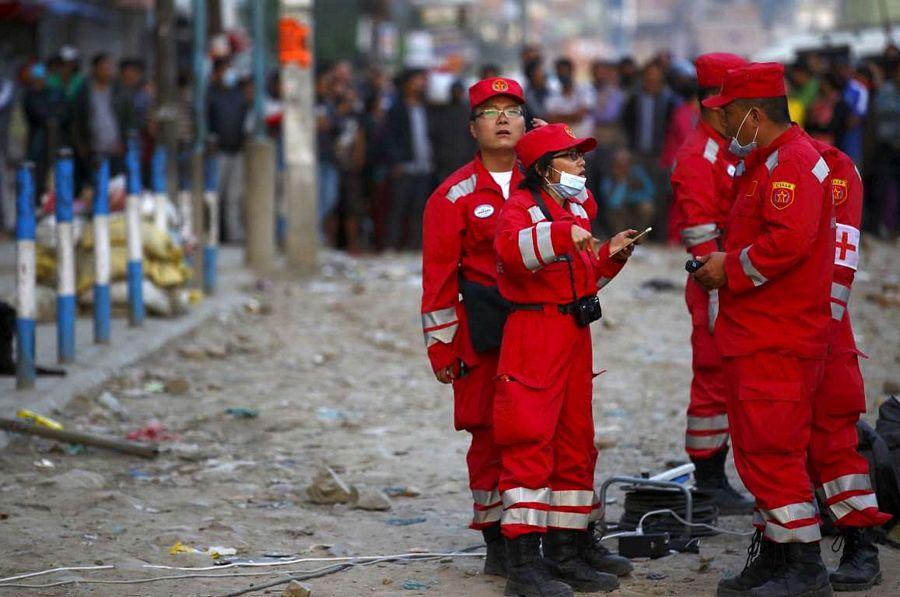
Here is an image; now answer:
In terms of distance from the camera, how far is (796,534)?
6.04m

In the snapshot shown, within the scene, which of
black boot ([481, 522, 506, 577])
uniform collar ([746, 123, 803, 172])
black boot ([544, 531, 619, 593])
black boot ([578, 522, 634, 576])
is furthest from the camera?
black boot ([481, 522, 506, 577])

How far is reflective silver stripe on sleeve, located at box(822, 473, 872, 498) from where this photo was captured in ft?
20.9

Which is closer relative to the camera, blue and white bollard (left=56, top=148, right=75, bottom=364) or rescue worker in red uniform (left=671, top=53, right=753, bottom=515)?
rescue worker in red uniform (left=671, top=53, right=753, bottom=515)

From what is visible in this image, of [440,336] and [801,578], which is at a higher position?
[440,336]

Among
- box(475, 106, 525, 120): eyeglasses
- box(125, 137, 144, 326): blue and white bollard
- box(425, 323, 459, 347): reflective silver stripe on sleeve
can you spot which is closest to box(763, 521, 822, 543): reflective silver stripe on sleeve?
box(425, 323, 459, 347): reflective silver stripe on sleeve

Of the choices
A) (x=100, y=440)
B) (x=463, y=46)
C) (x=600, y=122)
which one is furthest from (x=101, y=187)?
(x=463, y=46)

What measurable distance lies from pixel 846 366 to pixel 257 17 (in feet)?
50.7

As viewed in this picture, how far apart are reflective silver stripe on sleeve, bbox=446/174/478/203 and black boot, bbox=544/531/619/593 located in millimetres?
1399

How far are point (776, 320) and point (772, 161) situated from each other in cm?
59

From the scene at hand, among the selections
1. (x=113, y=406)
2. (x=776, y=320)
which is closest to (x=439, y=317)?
(x=776, y=320)

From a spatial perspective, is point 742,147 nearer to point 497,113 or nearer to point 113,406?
point 497,113

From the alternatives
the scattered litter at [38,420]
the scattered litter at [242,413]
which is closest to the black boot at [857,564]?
the scattered litter at [38,420]

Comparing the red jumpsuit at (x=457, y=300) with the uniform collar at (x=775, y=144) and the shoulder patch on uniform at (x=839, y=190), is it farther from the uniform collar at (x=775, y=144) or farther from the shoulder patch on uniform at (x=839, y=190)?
the shoulder patch on uniform at (x=839, y=190)

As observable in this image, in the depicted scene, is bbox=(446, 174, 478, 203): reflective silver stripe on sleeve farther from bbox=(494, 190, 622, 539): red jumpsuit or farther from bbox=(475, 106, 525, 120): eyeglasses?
bbox=(494, 190, 622, 539): red jumpsuit
